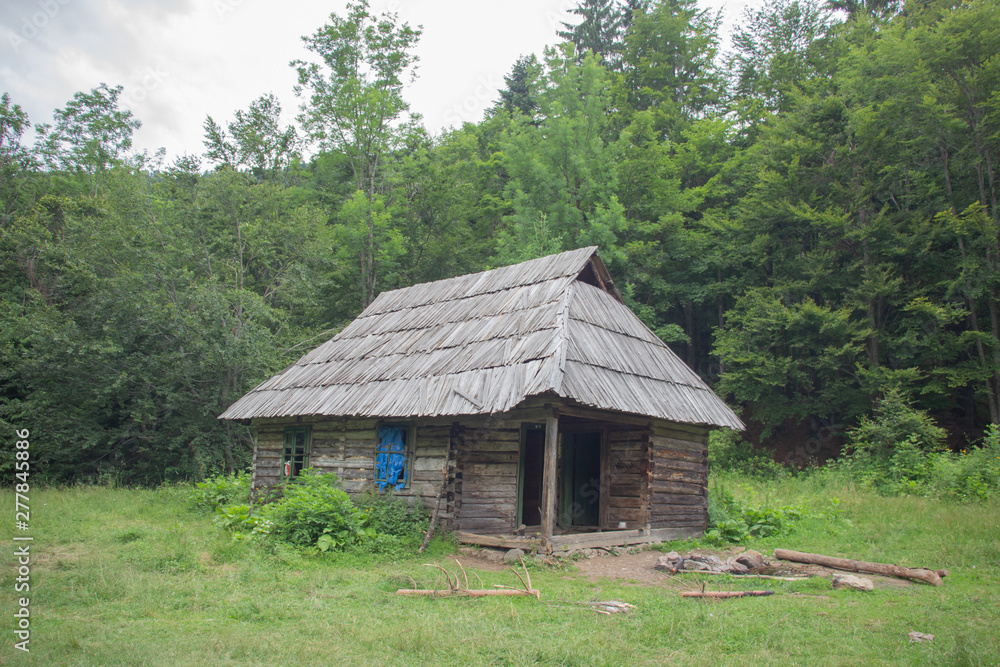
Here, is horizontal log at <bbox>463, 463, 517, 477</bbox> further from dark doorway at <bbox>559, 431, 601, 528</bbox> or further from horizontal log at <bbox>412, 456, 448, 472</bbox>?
dark doorway at <bbox>559, 431, 601, 528</bbox>

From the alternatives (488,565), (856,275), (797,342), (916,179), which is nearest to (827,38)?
(916,179)

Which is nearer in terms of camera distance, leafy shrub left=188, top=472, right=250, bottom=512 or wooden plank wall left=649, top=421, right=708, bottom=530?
wooden plank wall left=649, top=421, right=708, bottom=530

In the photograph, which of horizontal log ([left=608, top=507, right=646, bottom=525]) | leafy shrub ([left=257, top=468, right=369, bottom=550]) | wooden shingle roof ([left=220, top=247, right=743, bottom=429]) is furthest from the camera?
horizontal log ([left=608, top=507, right=646, bottom=525])

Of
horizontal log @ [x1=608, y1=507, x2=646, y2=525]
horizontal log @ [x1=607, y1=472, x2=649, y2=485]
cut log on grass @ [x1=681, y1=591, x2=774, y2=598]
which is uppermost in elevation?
horizontal log @ [x1=607, y1=472, x2=649, y2=485]

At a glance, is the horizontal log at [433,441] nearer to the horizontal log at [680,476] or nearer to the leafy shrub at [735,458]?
the horizontal log at [680,476]

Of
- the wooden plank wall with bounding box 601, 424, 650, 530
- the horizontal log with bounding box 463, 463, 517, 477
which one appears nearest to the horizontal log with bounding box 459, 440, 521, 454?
the horizontal log with bounding box 463, 463, 517, 477

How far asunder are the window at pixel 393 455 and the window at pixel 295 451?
7.68 feet

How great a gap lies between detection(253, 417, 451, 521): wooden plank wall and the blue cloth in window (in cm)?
14

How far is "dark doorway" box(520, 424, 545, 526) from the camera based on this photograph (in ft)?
46.3

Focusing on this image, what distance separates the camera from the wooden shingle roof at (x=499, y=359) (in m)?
10.8

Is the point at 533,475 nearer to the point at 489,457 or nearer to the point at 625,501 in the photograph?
the point at 625,501

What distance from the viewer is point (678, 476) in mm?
12828

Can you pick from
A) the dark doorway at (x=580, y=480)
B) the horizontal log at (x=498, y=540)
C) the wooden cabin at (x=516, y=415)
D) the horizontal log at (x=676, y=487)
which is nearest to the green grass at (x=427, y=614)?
the horizontal log at (x=498, y=540)

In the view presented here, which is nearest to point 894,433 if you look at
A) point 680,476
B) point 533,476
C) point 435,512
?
point 680,476
